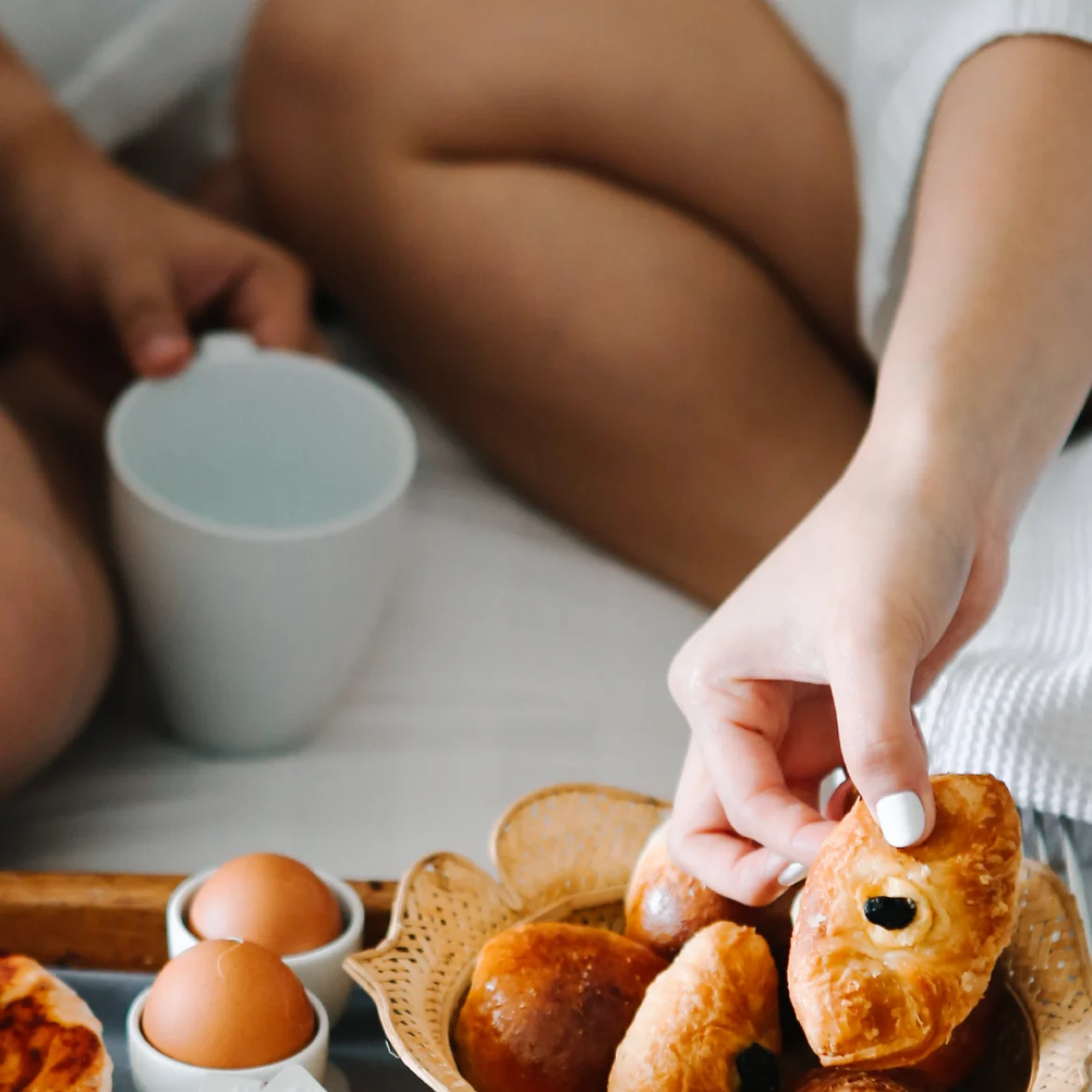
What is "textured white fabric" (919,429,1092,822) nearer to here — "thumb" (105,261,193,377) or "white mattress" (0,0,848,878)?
"white mattress" (0,0,848,878)

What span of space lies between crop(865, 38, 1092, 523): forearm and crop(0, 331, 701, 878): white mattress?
0.86 ft

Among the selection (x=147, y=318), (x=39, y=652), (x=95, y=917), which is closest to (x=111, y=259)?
(x=147, y=318)

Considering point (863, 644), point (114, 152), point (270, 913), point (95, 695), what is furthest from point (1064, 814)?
point (114, 152)

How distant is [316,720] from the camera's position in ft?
2.16

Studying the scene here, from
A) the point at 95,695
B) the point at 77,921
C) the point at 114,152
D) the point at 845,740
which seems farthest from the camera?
the point at 114,152

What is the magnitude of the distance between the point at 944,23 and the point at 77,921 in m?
0.53

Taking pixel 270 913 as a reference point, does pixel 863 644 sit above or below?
above

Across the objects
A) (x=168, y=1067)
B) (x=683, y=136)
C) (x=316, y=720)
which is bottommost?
(x=316, y=720)

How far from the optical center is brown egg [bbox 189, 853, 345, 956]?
0.44m

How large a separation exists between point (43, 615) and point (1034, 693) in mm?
376

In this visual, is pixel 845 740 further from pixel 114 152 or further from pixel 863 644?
pixel 114 152

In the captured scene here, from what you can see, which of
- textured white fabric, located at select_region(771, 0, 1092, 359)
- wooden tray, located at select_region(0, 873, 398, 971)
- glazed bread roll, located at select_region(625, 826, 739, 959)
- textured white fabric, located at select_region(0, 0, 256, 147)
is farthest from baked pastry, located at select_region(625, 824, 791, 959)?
textured white fabric, located at select_region(0, 0, 256, 147)

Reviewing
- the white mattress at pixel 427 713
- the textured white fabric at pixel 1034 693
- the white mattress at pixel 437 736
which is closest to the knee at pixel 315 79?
the white mattress at pixel 427 713

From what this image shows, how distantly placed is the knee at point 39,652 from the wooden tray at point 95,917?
0.25ft
